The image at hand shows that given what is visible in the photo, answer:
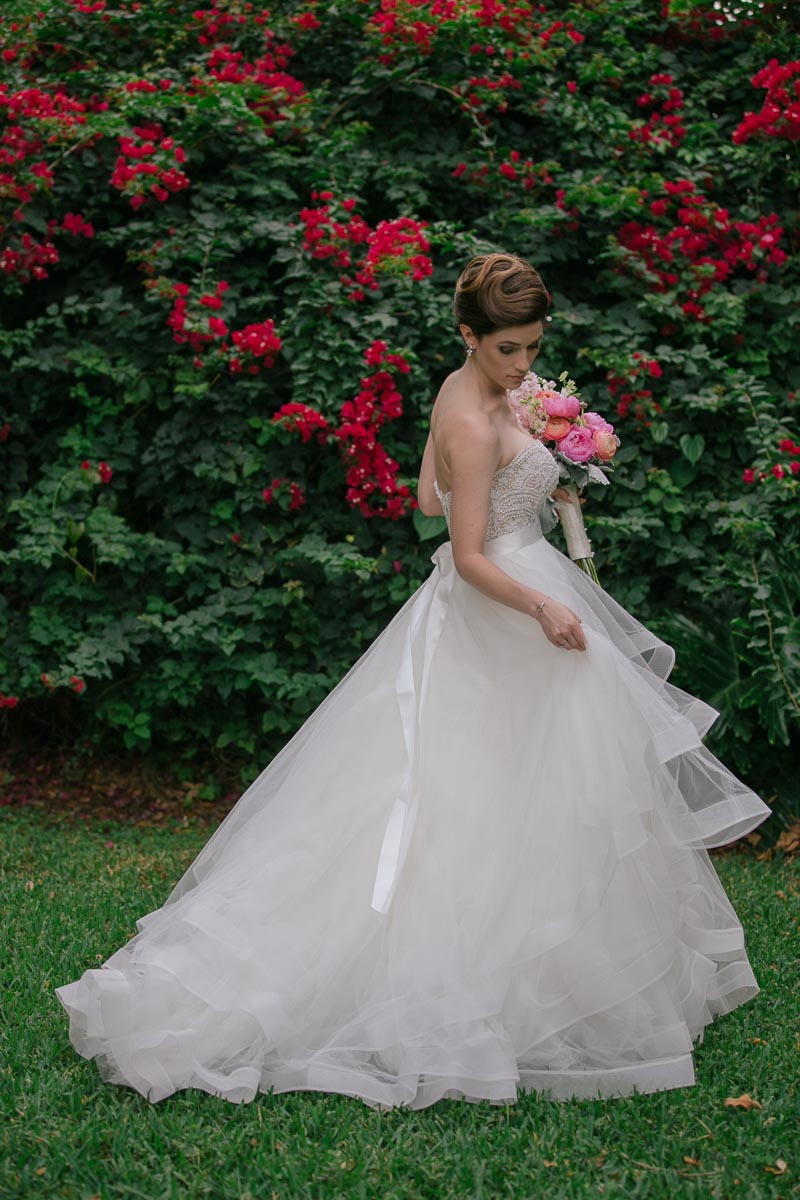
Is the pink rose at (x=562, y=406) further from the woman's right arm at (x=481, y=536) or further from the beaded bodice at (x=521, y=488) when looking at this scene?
the woman's right arm at (x=481, y=536)

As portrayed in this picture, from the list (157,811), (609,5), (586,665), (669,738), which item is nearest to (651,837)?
(669,738)

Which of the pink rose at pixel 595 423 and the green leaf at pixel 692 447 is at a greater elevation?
the pink rose at pixel 595 423

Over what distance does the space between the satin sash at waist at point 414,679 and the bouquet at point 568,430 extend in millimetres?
161

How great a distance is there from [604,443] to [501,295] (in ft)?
1.74

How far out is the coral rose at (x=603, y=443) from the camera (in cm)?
338

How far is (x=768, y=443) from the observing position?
551 cm

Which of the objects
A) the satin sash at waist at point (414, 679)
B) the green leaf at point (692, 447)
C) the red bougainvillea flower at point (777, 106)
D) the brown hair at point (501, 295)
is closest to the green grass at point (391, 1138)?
the satin sash at waist at point (414, 679)

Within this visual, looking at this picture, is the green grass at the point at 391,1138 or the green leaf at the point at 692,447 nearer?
the green grass at the point at 391,1138

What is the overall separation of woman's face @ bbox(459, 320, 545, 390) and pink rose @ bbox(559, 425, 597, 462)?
255 mm

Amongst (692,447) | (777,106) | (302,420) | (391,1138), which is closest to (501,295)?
(391,1138)

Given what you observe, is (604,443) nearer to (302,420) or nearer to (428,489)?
(428,489)

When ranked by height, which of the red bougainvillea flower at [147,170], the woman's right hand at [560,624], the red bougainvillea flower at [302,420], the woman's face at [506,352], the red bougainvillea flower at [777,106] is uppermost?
the red bougainvillea flower at [777,106]

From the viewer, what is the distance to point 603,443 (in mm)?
3395

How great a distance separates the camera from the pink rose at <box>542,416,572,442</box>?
11.2 feet
